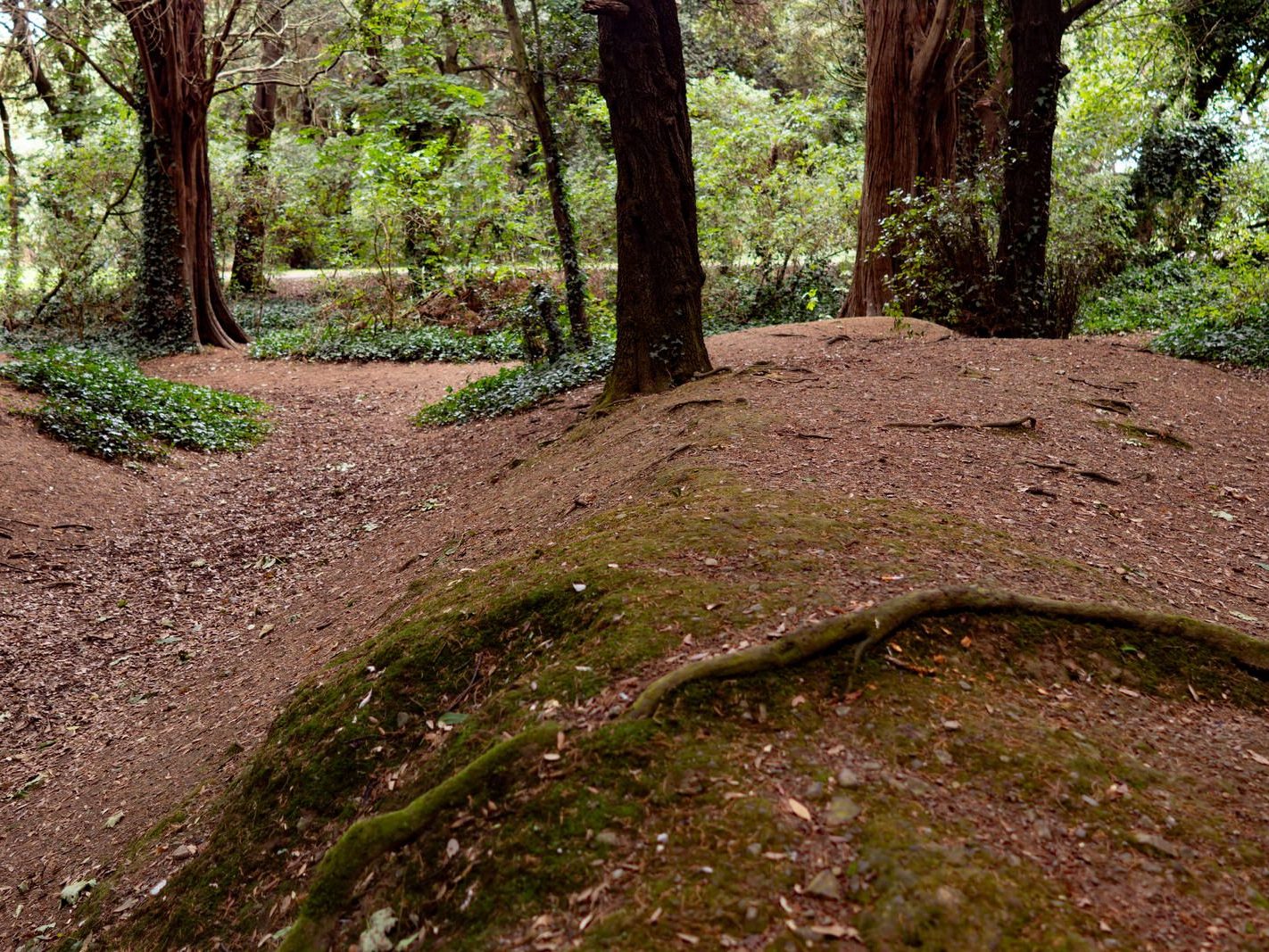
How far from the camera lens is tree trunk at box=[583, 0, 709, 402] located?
7008mm

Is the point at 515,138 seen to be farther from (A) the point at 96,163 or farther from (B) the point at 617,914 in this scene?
(B) the point at 617,914

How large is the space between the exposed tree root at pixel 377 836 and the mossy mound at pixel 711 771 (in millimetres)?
44

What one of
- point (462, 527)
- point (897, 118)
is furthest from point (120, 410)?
point (897, 118)

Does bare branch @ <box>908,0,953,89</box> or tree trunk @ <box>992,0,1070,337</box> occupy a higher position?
bare branch @ <box>908,0,953,89</box>

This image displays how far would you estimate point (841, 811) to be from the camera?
89.9 inches

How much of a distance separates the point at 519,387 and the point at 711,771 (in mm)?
8029

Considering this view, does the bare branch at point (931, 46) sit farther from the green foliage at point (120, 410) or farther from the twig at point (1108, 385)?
the green foliage at point (120, 410)

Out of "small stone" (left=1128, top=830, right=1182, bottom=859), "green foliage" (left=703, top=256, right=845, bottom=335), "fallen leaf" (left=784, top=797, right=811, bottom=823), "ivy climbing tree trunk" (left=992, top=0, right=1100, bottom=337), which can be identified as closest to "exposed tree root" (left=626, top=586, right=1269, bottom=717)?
"fallen leaf" (left=784, top=797, right=811, bottom=823)

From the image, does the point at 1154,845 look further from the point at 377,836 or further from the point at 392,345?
the point at 392,345

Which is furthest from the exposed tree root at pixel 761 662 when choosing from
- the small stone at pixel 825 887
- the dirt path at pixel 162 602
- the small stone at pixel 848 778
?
the dirt path at pixel 162 602

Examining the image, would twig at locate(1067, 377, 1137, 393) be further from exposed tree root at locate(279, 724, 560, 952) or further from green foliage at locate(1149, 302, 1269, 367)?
exposed tree root at locate(279, 724, 560, 952)

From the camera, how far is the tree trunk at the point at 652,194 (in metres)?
7.01

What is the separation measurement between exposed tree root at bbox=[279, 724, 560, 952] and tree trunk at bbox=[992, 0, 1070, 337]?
826cm

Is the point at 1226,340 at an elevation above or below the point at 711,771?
above
